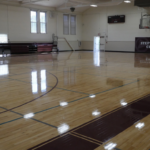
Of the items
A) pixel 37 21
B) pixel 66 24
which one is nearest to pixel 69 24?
pixel 66 24

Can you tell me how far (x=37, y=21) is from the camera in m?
19.1

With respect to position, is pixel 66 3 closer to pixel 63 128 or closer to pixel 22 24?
pixel 22 24

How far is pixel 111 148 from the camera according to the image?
216 centimetres

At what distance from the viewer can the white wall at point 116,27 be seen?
778 inches

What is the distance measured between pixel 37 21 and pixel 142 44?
9689 millimetres

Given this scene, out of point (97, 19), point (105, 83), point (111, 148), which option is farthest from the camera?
point (97, 19)

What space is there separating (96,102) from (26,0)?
15.3 metres

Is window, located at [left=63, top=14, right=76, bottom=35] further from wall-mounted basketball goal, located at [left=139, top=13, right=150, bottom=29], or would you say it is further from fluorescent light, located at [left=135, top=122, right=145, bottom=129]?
fluorescent light, located at [left=135, top=122, right=145, bottom=129]

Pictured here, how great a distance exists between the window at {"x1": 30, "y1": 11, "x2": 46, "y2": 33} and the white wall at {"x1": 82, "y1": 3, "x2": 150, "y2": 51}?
5439 mm

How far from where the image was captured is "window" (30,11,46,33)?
18.8 metres

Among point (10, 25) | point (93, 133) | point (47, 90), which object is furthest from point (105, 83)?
point (10, 25)

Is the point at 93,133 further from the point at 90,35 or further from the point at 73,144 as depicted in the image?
the point at 90,35

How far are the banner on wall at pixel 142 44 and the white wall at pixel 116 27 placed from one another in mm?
339

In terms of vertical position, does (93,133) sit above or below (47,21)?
below
